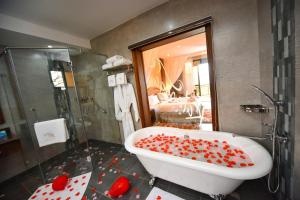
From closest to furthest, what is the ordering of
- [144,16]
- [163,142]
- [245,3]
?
[245,3] < [163,142] < [144,16]

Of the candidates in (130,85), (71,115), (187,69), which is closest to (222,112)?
(130,85)

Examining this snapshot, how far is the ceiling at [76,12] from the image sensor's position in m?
1.52

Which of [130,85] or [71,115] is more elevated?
[130,85]

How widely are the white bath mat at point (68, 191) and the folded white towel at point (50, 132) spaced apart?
652 mm

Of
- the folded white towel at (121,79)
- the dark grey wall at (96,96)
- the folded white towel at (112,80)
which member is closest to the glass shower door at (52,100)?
the dark grey wall at (96,96)

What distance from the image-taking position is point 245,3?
1.33 meters

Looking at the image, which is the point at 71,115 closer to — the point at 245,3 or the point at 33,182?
the point at 33,182

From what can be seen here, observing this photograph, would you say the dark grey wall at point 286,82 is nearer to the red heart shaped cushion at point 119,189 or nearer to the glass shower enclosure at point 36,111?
the red heart shaped cushion at point 119,189

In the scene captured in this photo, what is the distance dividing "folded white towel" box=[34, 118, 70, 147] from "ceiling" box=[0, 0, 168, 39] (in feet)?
5.30

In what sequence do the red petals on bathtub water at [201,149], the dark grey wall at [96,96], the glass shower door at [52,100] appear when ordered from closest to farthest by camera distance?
the red petals on bathtub water at [201,149] → the glass shower door at [52,100] → the dark grey wall at [96,96]

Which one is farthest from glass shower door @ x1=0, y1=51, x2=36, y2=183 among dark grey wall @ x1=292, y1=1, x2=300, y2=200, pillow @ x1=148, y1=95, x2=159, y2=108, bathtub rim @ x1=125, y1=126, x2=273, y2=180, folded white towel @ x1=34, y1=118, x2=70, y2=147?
dark grey wall @ x1=292, y1=1, x2=300, y2=200

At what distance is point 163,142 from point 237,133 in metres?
1.03

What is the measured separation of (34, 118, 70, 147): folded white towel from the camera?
6.19 ft

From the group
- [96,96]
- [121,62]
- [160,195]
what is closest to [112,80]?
[121,62]
